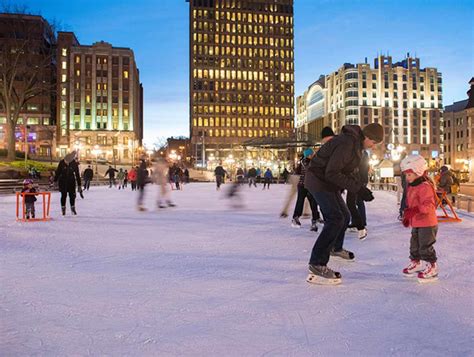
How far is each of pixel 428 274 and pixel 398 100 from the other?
109741mm

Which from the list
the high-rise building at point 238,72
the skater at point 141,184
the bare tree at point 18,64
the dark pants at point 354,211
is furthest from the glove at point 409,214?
the high-rise building at point 238,72

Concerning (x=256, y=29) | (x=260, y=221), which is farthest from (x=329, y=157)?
(x=256, y=29)

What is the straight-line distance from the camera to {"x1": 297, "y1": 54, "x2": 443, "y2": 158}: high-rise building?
344 ft

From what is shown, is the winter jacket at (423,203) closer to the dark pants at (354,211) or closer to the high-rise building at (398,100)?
the dark pants at (354,211)

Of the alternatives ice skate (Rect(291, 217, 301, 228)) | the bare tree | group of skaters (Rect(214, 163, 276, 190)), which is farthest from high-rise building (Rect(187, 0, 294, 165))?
ice skate (Rect(291, 217, 301, 228))

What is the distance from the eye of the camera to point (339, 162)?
3.90m

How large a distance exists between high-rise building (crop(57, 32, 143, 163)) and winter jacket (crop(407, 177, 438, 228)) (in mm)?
78253

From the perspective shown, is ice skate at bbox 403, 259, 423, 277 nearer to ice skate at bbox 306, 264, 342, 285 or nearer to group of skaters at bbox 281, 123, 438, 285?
group of skaters at bbox 281, 123, 438, 285

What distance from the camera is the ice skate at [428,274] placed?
4188mm

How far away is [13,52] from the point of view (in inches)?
1326

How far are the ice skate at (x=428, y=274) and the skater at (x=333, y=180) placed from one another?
77 cm

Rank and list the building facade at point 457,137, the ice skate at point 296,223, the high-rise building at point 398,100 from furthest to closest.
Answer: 1. the high-rise building at point 398,100
2. the building facade at point 457,137
3. the ice skate at point 296,223

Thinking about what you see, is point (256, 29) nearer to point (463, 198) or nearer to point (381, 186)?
point (381, 186)

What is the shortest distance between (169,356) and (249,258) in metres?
3.01
